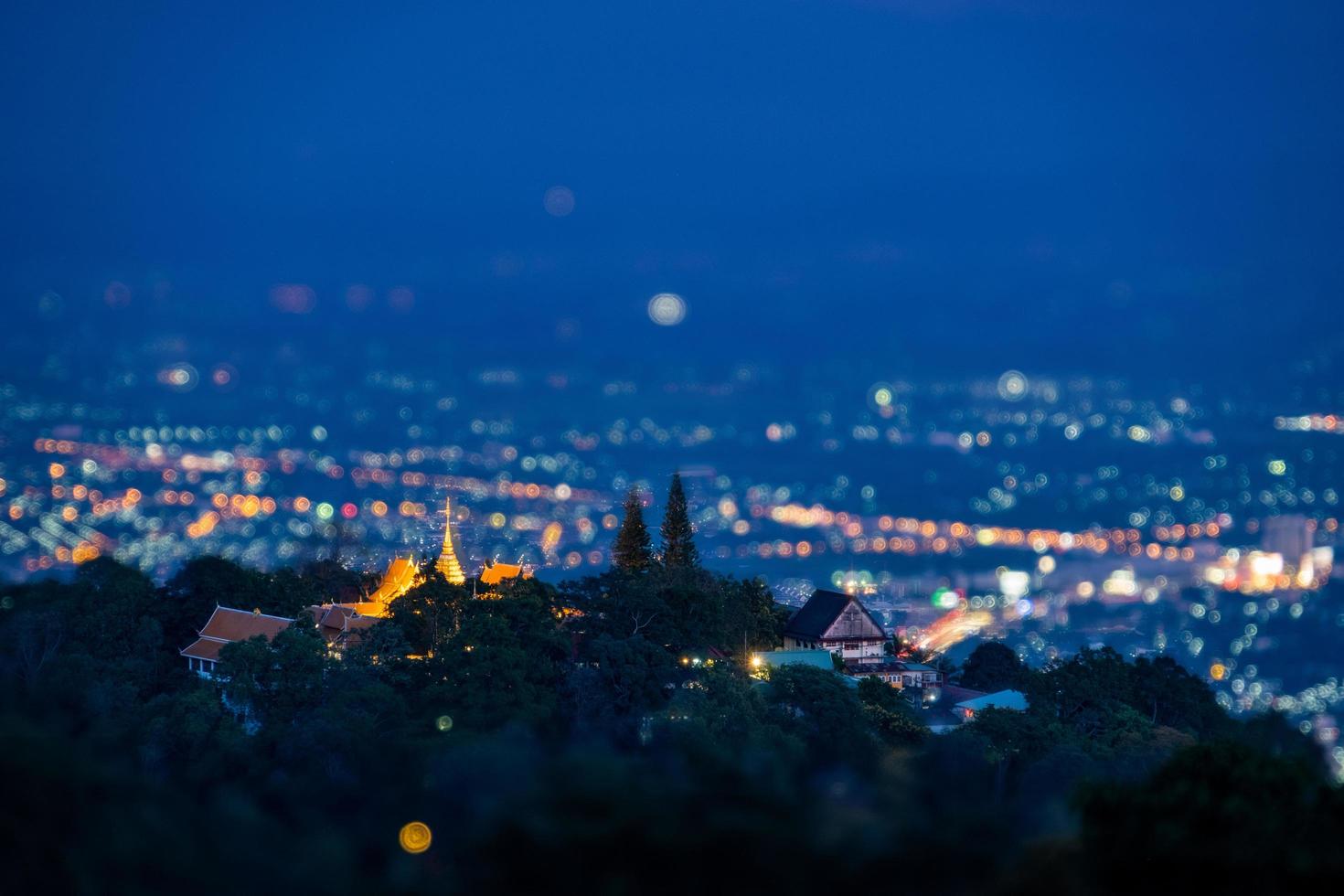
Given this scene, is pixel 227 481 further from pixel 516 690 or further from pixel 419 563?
pixel 516 690

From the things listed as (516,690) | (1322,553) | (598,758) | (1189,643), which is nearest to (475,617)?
(516,690)

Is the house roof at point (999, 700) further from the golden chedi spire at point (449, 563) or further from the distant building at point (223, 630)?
the distant building at point (223, 630)

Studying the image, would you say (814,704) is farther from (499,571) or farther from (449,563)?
(499,571)

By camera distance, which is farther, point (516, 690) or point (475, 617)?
point (475, 617)

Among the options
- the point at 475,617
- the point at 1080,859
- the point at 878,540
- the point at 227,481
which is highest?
A: the point at 227,481

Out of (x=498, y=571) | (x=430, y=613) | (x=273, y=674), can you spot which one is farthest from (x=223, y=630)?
(x=498, y=571)

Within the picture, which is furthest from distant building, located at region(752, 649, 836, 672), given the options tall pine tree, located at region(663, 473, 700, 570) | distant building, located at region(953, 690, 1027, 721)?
tall pine tree, located at region(663, 473, 700, 570)
